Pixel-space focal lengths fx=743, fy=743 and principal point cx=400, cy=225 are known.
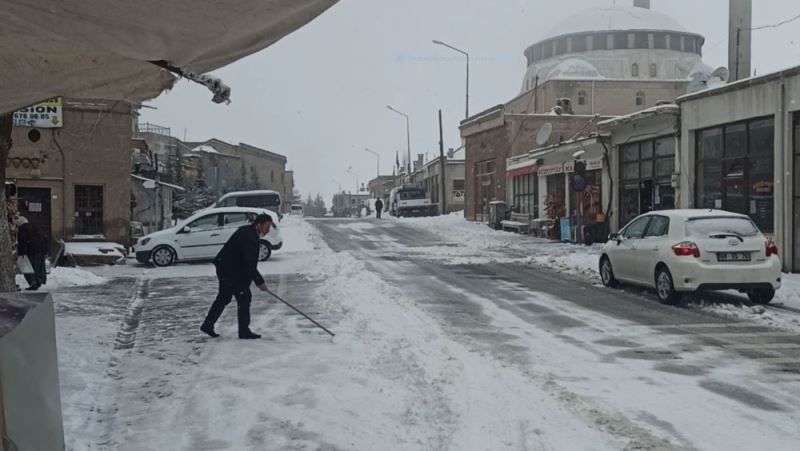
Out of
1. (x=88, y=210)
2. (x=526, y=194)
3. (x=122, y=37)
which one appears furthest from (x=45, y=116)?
(x=526, y=194)

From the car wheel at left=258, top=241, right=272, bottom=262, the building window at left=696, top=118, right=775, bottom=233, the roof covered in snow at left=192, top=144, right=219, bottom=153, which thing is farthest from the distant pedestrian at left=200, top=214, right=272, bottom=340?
the roof covered in snow at left=192, top=144, right=219, bottom=153

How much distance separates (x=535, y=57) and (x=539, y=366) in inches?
2575

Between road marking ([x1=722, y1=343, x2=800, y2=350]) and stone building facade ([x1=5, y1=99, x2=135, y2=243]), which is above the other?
stone building facade ([x1=5, y1=99, x2=135, y2=243])

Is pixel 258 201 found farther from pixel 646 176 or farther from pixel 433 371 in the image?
pixel 433 371

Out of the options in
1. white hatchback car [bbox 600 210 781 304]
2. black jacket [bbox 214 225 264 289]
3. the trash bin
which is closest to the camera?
black jacket [bbox 214 225 264 289]

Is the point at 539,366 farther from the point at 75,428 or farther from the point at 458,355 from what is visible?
the point at 75,428

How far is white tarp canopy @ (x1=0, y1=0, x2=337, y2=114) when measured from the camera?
3455 millimetres

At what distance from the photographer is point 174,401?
6570 millimetres

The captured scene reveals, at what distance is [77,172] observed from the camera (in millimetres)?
23984

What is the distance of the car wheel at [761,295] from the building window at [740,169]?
555 cm

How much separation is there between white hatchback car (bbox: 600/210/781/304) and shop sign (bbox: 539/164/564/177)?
1834 centimetres

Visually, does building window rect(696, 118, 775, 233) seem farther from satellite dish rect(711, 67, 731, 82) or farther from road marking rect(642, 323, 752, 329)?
road marking rect(642, 323, 752, 329)

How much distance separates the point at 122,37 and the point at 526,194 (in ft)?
113

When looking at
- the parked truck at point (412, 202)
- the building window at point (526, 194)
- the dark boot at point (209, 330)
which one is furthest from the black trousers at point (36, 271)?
the parked truck at point (412, 202)
